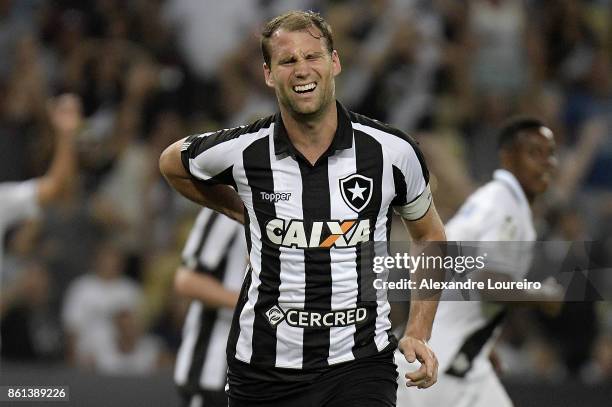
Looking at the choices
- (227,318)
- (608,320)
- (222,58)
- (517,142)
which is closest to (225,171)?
(227,318)

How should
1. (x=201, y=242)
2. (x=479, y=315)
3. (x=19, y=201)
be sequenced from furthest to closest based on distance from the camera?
(x=19, y=201) → (x=201, y=242) → (x=479, y=315)

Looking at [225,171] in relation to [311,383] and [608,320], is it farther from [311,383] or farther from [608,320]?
[608,320]

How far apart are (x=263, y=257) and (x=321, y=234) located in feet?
0.73

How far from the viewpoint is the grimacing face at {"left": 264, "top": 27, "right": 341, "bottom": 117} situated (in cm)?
363

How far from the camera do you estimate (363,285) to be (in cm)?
375

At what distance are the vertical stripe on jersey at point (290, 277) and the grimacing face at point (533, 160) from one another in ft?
6.07

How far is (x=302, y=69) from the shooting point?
362 cm

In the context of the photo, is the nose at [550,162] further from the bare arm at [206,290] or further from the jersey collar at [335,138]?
the jersey collar at [335,138]

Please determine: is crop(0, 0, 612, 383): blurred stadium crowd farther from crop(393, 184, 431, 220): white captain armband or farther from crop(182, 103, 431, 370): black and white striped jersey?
crop(182, 103, 431, 370): black and white striped jersey

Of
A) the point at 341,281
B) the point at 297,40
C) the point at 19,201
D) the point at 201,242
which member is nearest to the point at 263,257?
the point at 341,281

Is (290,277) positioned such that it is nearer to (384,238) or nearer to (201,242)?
(384,238)

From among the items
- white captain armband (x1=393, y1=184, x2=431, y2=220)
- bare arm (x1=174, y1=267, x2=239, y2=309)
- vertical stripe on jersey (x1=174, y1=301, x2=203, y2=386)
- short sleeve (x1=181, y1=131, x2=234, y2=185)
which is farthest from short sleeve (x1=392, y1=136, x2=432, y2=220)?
vertical stripe on jersey (x1=174, y1=301, x2=203, y2=386)

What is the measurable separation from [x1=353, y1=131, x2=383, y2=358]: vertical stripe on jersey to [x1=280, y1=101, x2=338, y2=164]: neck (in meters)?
0.11

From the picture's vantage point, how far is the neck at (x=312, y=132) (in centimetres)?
377
